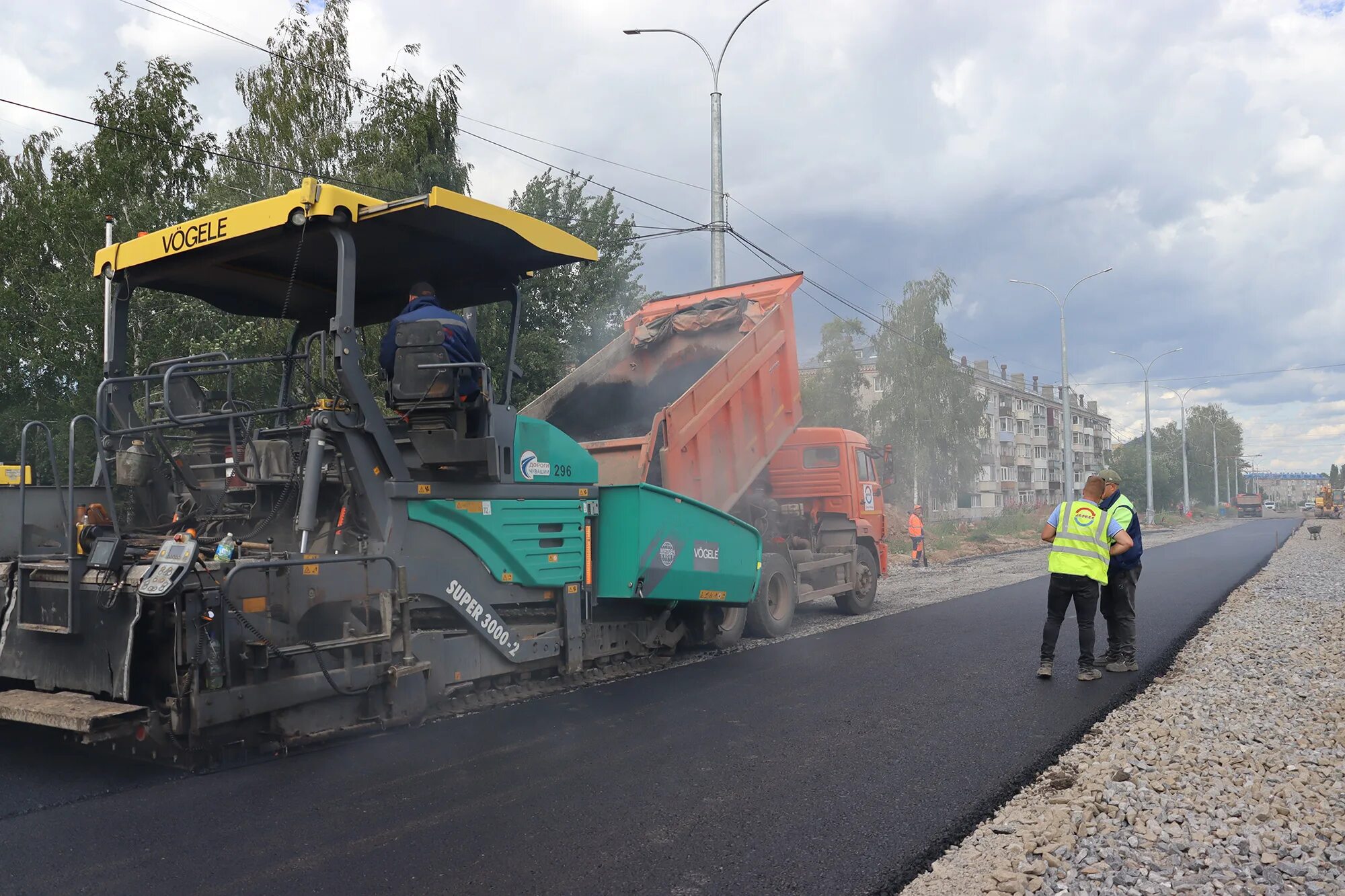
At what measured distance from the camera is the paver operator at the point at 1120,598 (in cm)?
727

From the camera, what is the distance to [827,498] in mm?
11195

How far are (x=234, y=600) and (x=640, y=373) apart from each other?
5.67 metres

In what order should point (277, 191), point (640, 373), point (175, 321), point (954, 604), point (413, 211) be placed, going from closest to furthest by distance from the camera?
point (413, 211) → point (640, 373) → point (175, 321) → point (954, 604) → point (277, 191)

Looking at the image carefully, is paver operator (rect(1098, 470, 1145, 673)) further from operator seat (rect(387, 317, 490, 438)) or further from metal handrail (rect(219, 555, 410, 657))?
metal handrail (rect(219, 555, 410, 657))

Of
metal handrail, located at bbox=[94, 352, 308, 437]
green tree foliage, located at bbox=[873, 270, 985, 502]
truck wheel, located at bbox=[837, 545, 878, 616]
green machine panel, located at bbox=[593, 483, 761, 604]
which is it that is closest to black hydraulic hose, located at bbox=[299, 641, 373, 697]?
metal handrail, located at bbox=[94, 352, 308, 437]

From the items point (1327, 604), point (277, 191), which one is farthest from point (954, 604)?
point (277, 191)

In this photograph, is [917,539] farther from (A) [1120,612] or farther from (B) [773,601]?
(A) [1120,612]

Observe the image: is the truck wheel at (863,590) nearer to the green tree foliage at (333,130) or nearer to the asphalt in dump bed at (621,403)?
the asphalt in dump bed at (621,403)

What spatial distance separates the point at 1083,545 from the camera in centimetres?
704

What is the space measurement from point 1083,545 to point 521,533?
4086 mm

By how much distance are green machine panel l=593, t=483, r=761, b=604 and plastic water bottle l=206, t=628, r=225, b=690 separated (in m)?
2.78

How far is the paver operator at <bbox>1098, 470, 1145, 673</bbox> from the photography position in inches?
286

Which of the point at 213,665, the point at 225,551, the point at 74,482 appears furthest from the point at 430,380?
the point at 74,482

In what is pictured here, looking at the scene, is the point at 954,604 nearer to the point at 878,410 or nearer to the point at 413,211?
the point at 413,211
